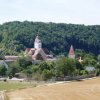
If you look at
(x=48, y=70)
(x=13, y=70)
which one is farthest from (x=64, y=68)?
(x=13, y=70)

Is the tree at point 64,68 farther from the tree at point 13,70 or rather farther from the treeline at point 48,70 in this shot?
the tree at point 13,70

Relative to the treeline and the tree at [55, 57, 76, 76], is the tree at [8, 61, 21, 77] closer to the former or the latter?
the treeline

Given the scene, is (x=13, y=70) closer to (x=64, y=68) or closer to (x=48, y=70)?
(x=48, y=70)

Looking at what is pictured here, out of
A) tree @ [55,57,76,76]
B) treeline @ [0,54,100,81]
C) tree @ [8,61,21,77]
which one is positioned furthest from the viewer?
tree @ [8,61,21,77]

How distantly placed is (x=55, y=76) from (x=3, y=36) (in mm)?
97539

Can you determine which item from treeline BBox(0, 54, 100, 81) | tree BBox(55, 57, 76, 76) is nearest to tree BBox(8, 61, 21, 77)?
treeline BBox(0, 54, 100, 81)

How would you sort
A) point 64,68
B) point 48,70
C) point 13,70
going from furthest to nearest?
point 13,70, point 48,70, point 64,68

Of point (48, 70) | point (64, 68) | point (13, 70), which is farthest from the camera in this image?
point (13, 70)

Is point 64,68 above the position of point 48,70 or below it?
above

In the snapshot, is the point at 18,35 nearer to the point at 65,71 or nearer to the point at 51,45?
the point at 51,45

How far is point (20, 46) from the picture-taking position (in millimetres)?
171250

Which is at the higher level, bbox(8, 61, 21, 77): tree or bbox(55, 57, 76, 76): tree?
bbox(55, 57, 76, 76): tree

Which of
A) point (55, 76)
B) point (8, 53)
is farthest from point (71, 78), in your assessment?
point (8, 53)

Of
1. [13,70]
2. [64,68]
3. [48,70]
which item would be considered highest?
[64,68]
